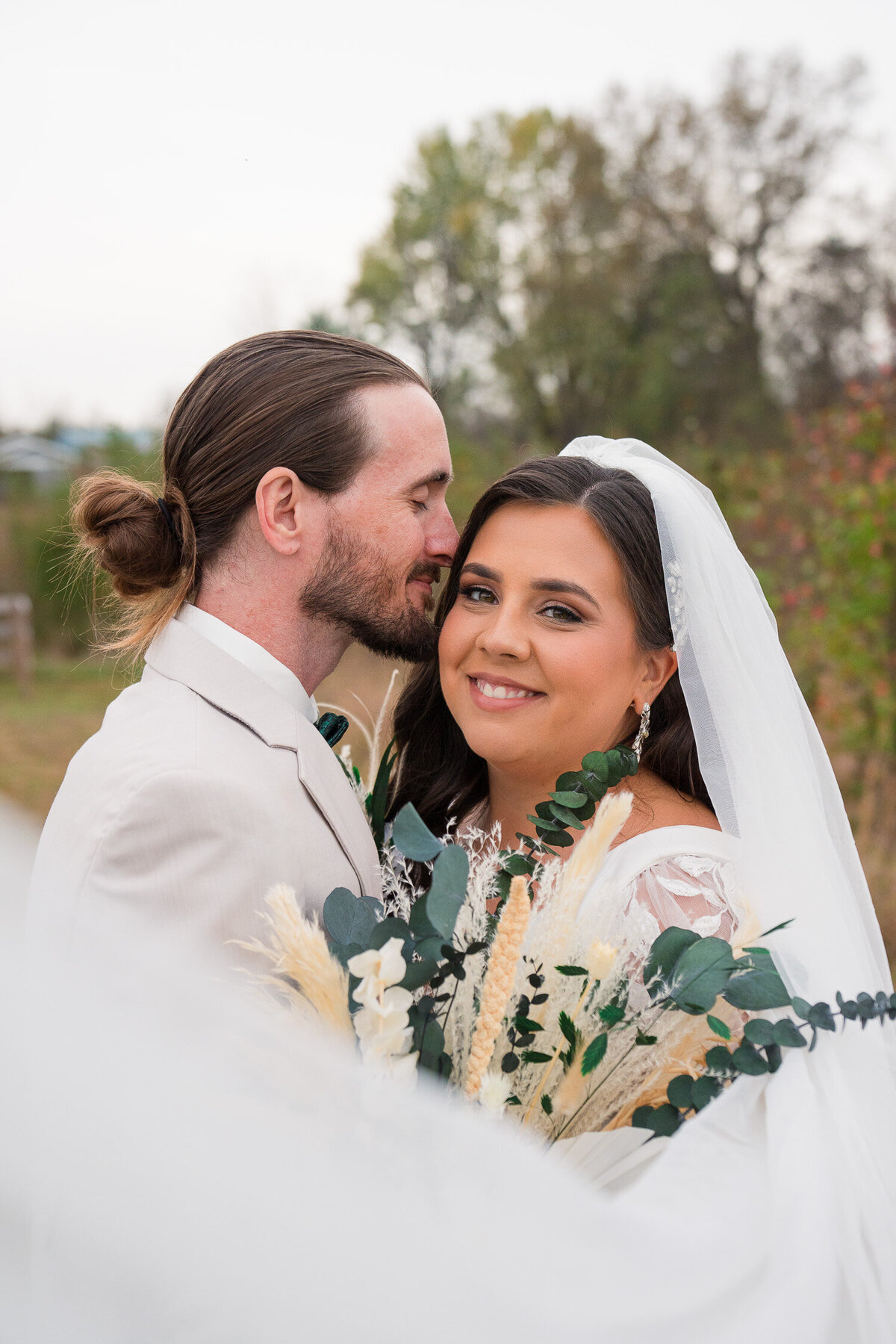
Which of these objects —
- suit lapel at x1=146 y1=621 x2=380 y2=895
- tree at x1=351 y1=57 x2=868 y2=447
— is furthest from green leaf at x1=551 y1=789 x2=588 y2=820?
tree at x1=351 y1=57 x2=868 y2=447

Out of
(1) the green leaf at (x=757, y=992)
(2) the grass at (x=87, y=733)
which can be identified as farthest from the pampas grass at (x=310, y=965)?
(2) the grass at (x=87, y=733)

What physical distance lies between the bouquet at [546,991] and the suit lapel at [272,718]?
406 millimetres

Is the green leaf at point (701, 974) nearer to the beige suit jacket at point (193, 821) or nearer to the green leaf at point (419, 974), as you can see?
the green leaf at point (419, 974)

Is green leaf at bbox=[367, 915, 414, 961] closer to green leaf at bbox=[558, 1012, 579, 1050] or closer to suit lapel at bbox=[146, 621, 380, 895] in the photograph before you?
green leaf at bbox=[558, 1012, 579, 1050]

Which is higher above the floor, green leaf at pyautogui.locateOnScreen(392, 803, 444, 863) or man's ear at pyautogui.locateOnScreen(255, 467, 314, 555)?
man's ear at pyautogui.locateOnScreen(255, 467, 314, 555)

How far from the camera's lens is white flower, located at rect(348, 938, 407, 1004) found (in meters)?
1.48

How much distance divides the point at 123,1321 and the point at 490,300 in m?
26.2

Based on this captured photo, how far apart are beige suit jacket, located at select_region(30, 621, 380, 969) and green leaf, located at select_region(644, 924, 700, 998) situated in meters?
0.63

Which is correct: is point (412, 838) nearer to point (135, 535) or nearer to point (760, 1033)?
point (760, 1033)

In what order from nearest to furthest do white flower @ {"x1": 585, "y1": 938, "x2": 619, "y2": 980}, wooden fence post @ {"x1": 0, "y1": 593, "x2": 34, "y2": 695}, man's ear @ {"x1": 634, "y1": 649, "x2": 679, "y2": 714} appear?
white flower @ {"x1": 585, "y1": 938, "x2": 619, "y2": 980}
man's ear @ {"x1": 634, "y1": 649, "x2": 679, "y2": 714}
wooden fence post @ {"x1": 0, "y1": 593, "x2": 34, "y2": 695}

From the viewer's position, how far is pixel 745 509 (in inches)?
317

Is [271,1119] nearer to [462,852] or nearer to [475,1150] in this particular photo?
[475,1150]

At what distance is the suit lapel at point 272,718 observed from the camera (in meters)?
2.21

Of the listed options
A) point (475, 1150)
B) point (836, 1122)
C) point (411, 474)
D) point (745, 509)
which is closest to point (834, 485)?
point (745, 509)
